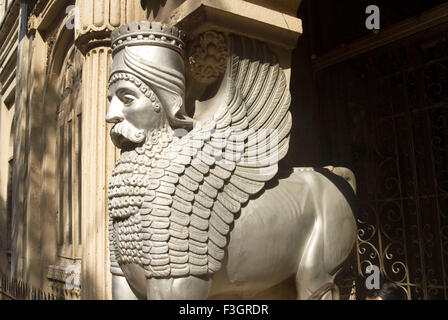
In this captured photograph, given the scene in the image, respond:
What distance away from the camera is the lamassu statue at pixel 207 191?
1.58m

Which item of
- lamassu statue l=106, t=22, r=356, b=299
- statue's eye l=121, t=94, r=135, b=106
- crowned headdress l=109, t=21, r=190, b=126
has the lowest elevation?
lamassu statue l=106, t=22, r=356, b=299

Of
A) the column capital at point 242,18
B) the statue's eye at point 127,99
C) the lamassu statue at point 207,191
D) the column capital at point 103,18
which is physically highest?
the column capital at point 103,18

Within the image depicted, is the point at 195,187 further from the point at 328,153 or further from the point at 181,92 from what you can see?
the point at 328,153

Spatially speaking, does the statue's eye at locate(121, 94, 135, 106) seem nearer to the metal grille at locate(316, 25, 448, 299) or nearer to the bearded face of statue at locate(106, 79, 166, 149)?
the bearded face of statue at locate(106, 79, 166, 149)

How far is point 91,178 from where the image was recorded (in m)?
2.56

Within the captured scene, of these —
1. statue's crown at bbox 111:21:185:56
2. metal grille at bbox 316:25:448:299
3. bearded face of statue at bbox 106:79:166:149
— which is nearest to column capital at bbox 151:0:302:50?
statue's crown at bbox 111:21:185:56

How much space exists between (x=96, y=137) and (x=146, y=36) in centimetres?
107

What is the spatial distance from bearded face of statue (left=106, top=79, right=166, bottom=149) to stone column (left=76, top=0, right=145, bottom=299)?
3.01 ft

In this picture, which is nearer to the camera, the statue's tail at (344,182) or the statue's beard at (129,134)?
the statue's beard at (129,134)

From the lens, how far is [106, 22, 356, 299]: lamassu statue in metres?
1.58

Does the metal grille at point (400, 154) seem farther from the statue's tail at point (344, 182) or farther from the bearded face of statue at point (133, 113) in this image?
the bearded face of statue at point (133, 113)

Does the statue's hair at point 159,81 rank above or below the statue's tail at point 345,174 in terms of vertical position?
above

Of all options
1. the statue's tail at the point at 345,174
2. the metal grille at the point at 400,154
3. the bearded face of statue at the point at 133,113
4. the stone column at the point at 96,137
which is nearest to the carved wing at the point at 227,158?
the bearded face of statue at the point at 133,113

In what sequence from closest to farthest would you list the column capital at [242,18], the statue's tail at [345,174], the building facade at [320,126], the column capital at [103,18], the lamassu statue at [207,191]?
the lamassu statue at [207,191] → the column capital at [242,18] → the statue's tail at [345,174] → the building facade at [320,126] → the column capital at [103,18]
